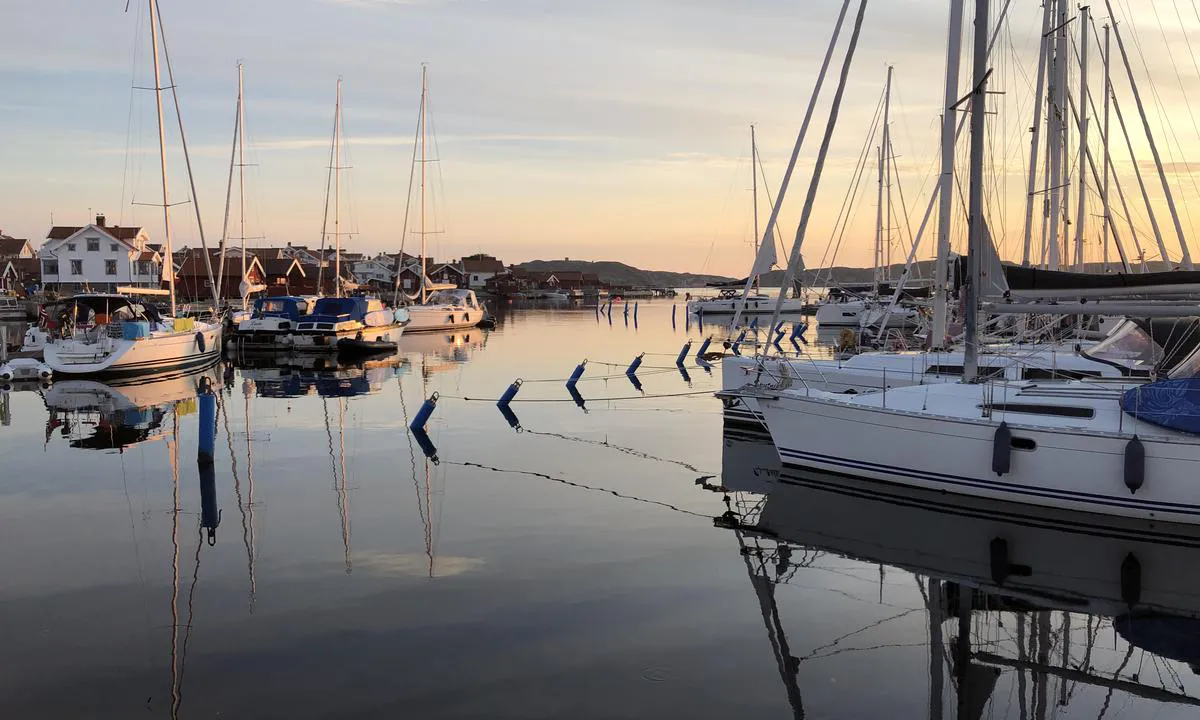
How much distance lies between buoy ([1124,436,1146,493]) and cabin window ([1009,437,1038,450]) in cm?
136

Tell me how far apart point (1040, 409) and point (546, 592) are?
931cm

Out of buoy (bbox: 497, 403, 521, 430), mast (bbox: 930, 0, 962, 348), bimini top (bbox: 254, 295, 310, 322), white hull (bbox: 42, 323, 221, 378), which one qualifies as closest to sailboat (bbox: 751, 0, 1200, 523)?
mast (bbox: 930, 0, 962, 348)

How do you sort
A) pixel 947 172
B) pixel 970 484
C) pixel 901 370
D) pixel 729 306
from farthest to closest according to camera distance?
pixel 729 306 < pixel 947 172 < pixel 901 370 < pixel 970 484

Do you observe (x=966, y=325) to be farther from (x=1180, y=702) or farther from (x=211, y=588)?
(x=211, y=588)

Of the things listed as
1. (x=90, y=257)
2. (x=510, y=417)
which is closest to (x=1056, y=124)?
(x=510, y=417)

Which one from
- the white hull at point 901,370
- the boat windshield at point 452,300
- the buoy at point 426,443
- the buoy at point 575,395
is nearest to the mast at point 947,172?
the white hull at point 901,370

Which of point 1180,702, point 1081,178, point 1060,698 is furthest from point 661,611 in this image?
point 1081,178

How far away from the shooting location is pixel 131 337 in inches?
1438

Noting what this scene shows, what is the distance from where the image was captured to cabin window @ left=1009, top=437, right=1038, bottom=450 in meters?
15.8

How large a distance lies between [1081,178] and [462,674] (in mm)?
28108

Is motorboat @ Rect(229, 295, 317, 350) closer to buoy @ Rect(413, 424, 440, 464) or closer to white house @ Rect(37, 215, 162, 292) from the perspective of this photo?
buoy @ Rect(413, 424, 440, 464)

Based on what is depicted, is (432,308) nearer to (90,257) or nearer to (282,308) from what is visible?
(282,308)

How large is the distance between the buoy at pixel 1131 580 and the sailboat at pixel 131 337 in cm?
3382

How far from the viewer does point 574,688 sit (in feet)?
31.2
